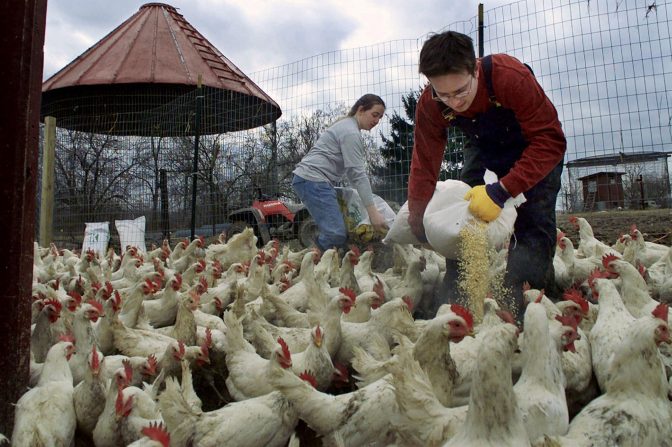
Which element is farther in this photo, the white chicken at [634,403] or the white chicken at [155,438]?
the white chicken at [634,403]

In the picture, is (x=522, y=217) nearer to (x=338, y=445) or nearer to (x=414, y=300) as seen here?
(x=414, y=300)

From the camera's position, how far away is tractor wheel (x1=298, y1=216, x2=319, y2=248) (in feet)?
27.2

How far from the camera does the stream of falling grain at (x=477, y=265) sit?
3.06 meters

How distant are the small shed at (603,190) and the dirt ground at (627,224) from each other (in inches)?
10.6

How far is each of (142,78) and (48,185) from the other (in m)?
4.10

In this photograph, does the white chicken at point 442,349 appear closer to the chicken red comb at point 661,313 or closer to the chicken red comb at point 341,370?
the chicken red comb at point 341,370

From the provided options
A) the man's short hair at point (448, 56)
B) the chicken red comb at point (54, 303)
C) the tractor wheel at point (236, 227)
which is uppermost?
the man's short hair at point (448, 56)

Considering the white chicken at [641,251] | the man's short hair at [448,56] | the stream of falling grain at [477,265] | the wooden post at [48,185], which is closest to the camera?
the man's short hair at [448,56]

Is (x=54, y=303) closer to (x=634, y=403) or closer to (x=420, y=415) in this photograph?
(x=420, y=415)

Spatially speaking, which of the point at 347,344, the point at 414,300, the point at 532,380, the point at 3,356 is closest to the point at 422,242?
the point at 414,300

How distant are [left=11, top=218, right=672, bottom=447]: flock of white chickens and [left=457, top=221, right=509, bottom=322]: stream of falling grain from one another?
0.87ft

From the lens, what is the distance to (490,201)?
302 centimetres

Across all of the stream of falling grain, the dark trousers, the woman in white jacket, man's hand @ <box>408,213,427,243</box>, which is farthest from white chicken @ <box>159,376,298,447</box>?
the woman in white jacket

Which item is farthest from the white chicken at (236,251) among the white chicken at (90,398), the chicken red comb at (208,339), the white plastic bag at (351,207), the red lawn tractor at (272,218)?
the white chicken at (90,398)
